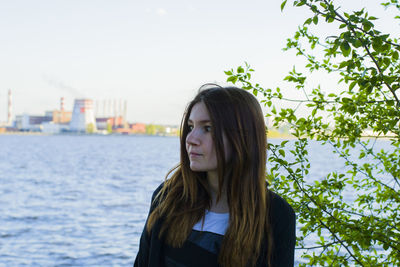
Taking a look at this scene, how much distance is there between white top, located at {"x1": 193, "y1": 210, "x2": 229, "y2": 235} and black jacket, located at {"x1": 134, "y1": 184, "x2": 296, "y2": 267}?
7.4 inches

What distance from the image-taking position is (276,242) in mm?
2332

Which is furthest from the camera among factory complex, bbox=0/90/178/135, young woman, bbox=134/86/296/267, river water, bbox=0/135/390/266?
factory complex, bbox=0/90/178/135

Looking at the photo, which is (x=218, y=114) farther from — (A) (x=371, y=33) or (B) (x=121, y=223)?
(B) (x=121, y=223)

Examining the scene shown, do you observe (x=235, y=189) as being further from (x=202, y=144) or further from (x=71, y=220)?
(x=71, y=220)

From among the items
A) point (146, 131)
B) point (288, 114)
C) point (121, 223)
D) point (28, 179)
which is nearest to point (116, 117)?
point (146, 131)

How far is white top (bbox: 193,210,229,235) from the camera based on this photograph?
7.74ft

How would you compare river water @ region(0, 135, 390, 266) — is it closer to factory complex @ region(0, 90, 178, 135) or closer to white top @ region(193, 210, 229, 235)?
white top @ region(193, 210, 229, 235)

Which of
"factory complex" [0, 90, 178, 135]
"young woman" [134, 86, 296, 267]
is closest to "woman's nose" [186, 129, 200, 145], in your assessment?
"young woman" [134, 86, 296, 267]

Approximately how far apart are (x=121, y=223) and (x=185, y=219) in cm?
1244

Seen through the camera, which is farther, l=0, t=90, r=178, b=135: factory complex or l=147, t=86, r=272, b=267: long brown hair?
l=0, t=90, r=178, b=135: factory complex

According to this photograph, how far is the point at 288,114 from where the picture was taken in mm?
3387

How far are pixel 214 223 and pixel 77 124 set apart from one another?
161347 mm

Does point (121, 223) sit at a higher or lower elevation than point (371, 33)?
lower

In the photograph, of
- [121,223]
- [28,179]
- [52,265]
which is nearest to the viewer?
[52,265]
